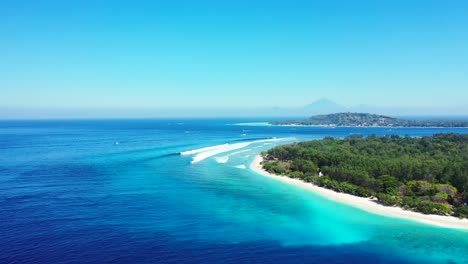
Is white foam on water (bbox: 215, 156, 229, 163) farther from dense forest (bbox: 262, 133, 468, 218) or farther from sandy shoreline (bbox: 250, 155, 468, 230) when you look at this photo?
sandy shoreline (bbox: 250, 155, 468, 230)

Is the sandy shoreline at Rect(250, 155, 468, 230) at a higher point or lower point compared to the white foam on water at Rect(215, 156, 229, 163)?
lower

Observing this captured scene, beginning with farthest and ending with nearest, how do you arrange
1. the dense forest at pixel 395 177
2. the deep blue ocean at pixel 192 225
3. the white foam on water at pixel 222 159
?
the white foam on water at pixel 222 159, the dense forest at pixel 395 177, the deep blue ocean at pixel 192 225

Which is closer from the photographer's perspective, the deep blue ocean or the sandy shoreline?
the deep blue ocean

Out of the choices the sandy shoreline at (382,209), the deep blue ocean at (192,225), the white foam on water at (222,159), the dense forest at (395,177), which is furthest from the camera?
the white foam on water at (222,159)

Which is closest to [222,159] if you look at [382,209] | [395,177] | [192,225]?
[395,177]

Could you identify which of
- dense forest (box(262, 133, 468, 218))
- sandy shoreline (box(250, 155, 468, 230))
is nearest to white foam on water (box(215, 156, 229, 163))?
dense forest (box(262, 133, 468, 218))

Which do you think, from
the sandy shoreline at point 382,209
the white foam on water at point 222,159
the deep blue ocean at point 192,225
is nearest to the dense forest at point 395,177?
the sandy shoreline at point 382,209

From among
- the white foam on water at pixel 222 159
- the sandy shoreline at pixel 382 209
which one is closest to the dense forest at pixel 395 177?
the sandy shoreline at pixel 382 209

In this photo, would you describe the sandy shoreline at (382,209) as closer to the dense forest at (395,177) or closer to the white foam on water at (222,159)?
the dense forest at (395,177)

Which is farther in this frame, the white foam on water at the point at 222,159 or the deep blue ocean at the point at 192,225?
the white foam on water at the point at 222,159

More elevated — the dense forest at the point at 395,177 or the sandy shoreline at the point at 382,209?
the dense forest at the point at 395,177

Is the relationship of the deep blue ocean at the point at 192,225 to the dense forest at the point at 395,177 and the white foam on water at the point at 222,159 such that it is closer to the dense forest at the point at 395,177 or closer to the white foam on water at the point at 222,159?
the dense forest at the point at 395,177

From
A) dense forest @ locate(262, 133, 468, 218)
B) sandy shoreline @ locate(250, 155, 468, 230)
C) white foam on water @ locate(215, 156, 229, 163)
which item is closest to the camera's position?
sandy shoreline @ locate(250, 155, 468, 230)
